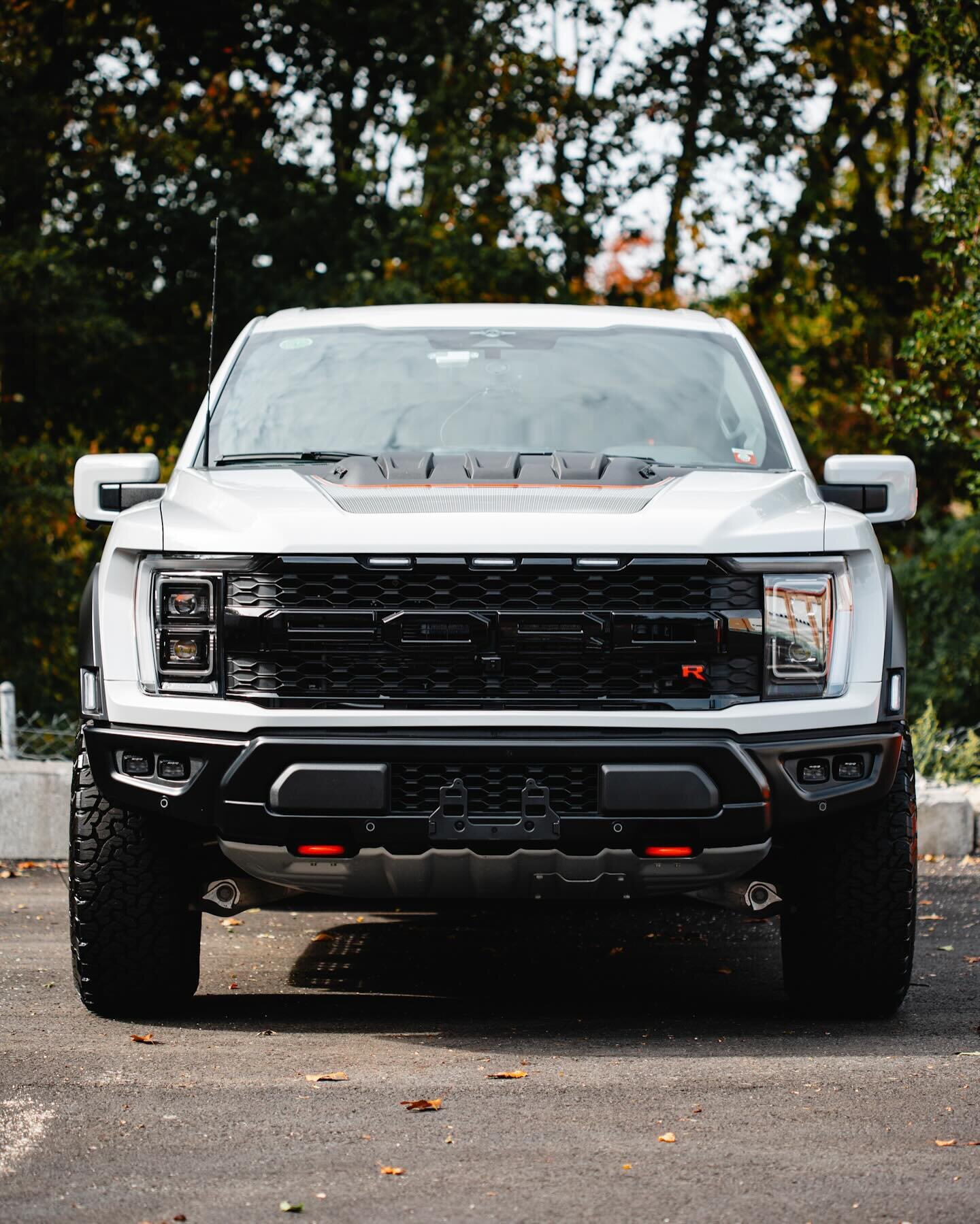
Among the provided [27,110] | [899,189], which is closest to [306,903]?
[27,110]

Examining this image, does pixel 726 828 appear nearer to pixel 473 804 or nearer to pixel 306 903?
pixel 473 804

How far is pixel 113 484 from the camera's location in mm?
5719

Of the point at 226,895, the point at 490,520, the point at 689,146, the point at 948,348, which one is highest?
the point at 689,146

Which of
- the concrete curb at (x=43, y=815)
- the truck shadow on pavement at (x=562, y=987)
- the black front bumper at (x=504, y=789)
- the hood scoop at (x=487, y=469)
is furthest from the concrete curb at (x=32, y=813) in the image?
the black front bumper at (x=504, y=789)

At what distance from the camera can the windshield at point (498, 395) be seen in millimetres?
5930

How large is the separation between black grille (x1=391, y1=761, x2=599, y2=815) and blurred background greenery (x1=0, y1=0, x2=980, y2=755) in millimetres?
10569

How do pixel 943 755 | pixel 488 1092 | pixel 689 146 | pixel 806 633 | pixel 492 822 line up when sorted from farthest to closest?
pixel 689 146, pixel 943 755, pixel 806 633, pixel 492 822, pixel 488 1092

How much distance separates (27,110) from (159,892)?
488 inches

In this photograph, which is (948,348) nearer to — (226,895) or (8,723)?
(8,723)

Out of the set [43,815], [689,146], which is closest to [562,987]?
[43,815]

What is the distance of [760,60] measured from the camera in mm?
17859

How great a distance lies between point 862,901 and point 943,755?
6.96 meters

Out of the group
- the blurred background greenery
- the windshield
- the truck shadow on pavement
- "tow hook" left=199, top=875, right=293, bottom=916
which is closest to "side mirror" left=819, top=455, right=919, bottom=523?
the windshield

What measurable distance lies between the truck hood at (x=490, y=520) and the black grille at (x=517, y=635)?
2.6 inches
